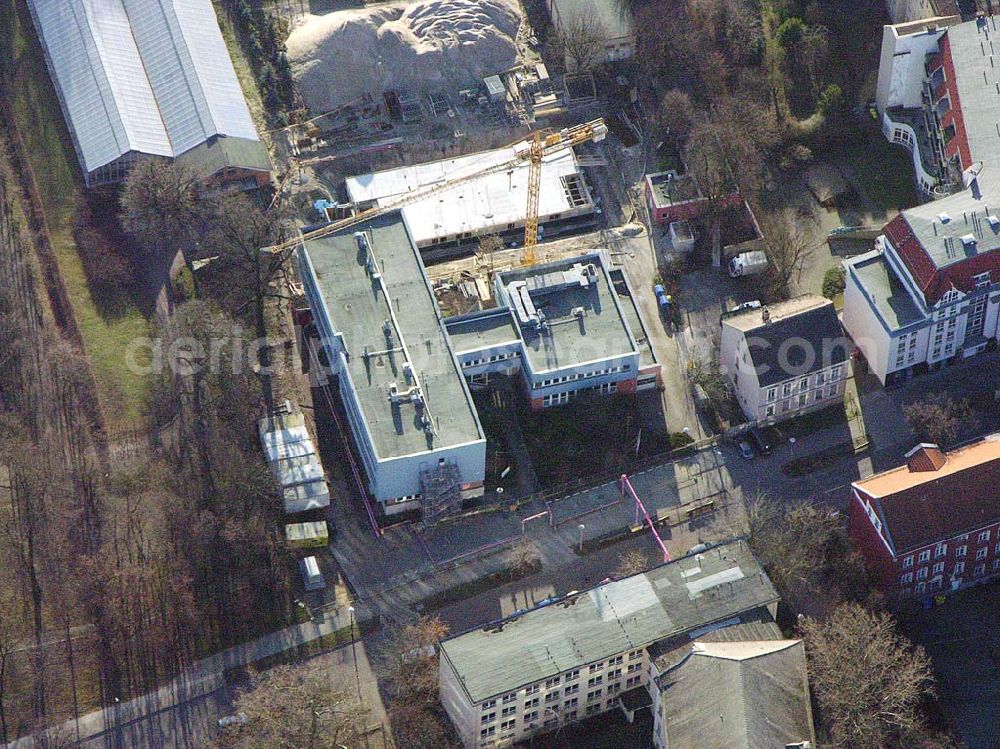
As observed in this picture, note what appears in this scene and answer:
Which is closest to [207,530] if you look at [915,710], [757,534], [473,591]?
[473,591]

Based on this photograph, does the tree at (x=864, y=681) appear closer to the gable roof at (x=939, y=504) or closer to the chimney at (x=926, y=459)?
the gable roof at (x=939, y=504)

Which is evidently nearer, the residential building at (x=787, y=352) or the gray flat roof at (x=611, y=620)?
the gray flat roof at (x=611, y=620)

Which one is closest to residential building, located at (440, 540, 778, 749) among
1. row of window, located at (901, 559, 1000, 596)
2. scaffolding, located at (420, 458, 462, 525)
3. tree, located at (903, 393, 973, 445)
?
row of window, located at (901, 559, 1000, 596)

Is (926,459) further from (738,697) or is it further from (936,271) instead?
(738,697)

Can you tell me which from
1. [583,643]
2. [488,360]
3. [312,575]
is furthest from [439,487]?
[583,643]

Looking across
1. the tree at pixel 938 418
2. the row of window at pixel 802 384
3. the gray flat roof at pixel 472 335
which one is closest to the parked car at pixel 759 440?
the row of window at pixel 802 384

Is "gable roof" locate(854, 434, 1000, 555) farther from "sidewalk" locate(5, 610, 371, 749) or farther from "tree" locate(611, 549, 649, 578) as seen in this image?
"sidewalk" locate(5, 610, 371, 749)
